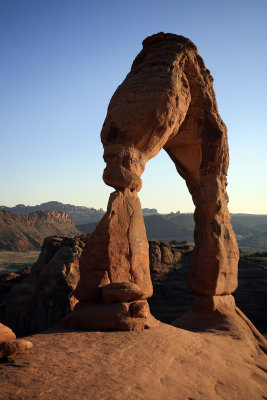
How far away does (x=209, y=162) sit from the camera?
843 cm

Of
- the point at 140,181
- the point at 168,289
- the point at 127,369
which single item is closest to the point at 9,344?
the point at 127,369

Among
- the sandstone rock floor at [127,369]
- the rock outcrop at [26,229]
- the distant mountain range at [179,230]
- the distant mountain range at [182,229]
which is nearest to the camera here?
the sandstone rock floor at [127,369]

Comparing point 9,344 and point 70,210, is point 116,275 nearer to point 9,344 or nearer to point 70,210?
point 9,344

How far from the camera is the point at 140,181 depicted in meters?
5.93

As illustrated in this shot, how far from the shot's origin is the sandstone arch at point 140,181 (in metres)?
4.84

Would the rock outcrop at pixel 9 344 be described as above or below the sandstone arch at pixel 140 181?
below

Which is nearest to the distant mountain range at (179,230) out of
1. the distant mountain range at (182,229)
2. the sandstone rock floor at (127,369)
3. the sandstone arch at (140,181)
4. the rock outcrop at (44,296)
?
the distant mountain range at (182,229)

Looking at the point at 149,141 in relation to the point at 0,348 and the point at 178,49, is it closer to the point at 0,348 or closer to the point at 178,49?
the point at 178,49

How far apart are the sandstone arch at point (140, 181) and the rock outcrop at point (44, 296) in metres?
4.67

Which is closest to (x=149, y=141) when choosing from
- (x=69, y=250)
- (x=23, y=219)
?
(x=69, y=250)

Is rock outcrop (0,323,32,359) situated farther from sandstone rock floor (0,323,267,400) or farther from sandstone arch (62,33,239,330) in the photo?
sandstone arch (62,33,239,330)

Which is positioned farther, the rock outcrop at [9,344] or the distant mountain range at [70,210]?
the distant mountain range at [70,210]

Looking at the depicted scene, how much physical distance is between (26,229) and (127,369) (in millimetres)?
48839

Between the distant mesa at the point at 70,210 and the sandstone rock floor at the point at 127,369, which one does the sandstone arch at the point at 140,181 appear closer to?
the sandstone rock floor at the point at 127,369
